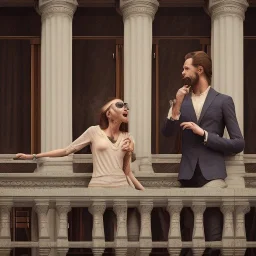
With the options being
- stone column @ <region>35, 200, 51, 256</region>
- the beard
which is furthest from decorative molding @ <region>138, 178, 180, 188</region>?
stone column @ <region>35, 200, 51, 256</region>

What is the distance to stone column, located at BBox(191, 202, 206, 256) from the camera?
21.7 m

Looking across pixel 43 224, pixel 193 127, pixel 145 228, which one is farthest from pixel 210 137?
pixel 43 224

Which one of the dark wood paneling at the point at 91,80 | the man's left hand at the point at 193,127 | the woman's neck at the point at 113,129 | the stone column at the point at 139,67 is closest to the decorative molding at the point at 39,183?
the stone column at the point at 139,67

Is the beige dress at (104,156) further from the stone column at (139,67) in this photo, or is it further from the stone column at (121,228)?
the stone column at (139,67)

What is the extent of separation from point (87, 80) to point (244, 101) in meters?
2.50

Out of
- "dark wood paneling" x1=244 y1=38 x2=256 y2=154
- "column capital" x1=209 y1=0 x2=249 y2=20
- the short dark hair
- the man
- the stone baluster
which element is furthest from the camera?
"dark wood paneling" x1=244 y1=38 x2=256 y2=154

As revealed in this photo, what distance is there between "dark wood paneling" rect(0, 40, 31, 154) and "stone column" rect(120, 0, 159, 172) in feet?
6.31

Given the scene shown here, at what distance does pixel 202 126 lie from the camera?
2348cm

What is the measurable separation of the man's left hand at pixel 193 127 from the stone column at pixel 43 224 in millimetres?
2295

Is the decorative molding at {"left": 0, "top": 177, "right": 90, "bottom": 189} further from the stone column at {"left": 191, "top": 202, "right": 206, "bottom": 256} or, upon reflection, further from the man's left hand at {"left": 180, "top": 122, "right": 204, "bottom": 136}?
the stone column at {"left": 191, "top": 202, "right": 206, "bottom": 256}

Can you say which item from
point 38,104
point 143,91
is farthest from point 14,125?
point 143,91

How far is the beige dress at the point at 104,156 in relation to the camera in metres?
22.9

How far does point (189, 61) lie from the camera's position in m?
23.5

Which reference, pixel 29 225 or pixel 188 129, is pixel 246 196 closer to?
pixel 188 129
